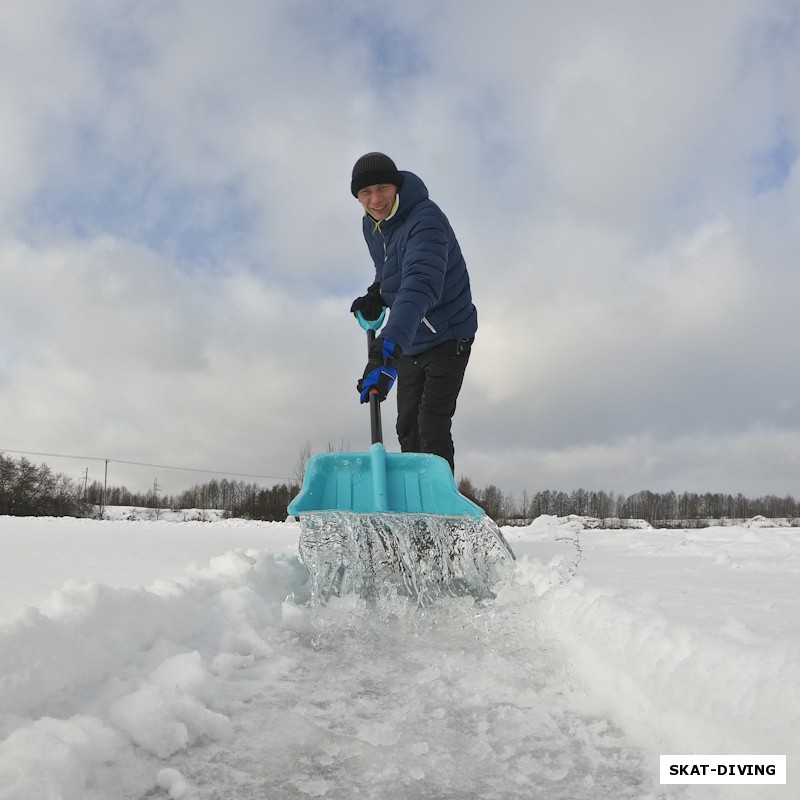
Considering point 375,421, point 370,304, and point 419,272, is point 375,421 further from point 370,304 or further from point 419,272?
point 370,304

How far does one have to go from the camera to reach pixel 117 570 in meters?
2.47

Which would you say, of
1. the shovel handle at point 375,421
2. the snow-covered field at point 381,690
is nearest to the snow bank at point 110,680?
the snow-covered field at point 381,690

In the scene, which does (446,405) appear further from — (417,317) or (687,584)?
(687,584)

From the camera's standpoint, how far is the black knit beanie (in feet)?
10.3

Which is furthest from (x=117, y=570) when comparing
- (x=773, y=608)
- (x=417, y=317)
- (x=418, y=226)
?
(x=773, y=608)

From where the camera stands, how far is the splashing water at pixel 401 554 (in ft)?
7.82

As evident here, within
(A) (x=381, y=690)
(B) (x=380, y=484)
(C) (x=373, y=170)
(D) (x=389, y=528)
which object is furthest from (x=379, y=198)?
(A) (x=381, y=690)

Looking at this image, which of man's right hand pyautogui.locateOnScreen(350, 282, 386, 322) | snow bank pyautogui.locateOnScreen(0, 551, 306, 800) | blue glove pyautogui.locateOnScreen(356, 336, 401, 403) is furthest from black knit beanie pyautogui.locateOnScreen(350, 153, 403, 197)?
snow bank pyautogui.locateOnScreen(0, 551, 306, 800)

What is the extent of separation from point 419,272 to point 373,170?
615 millimetres

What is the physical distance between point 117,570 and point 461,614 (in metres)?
1.43

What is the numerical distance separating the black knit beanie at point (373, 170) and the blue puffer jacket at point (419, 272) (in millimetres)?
124

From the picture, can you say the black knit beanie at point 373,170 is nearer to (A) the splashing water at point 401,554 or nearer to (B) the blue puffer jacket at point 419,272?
(B) the blue puffer jacket at point 419,272

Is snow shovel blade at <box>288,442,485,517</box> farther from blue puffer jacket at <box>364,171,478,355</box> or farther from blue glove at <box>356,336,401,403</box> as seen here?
blue puffer jacket at <box>364,171,478,355</box>

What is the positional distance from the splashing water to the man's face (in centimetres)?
174
